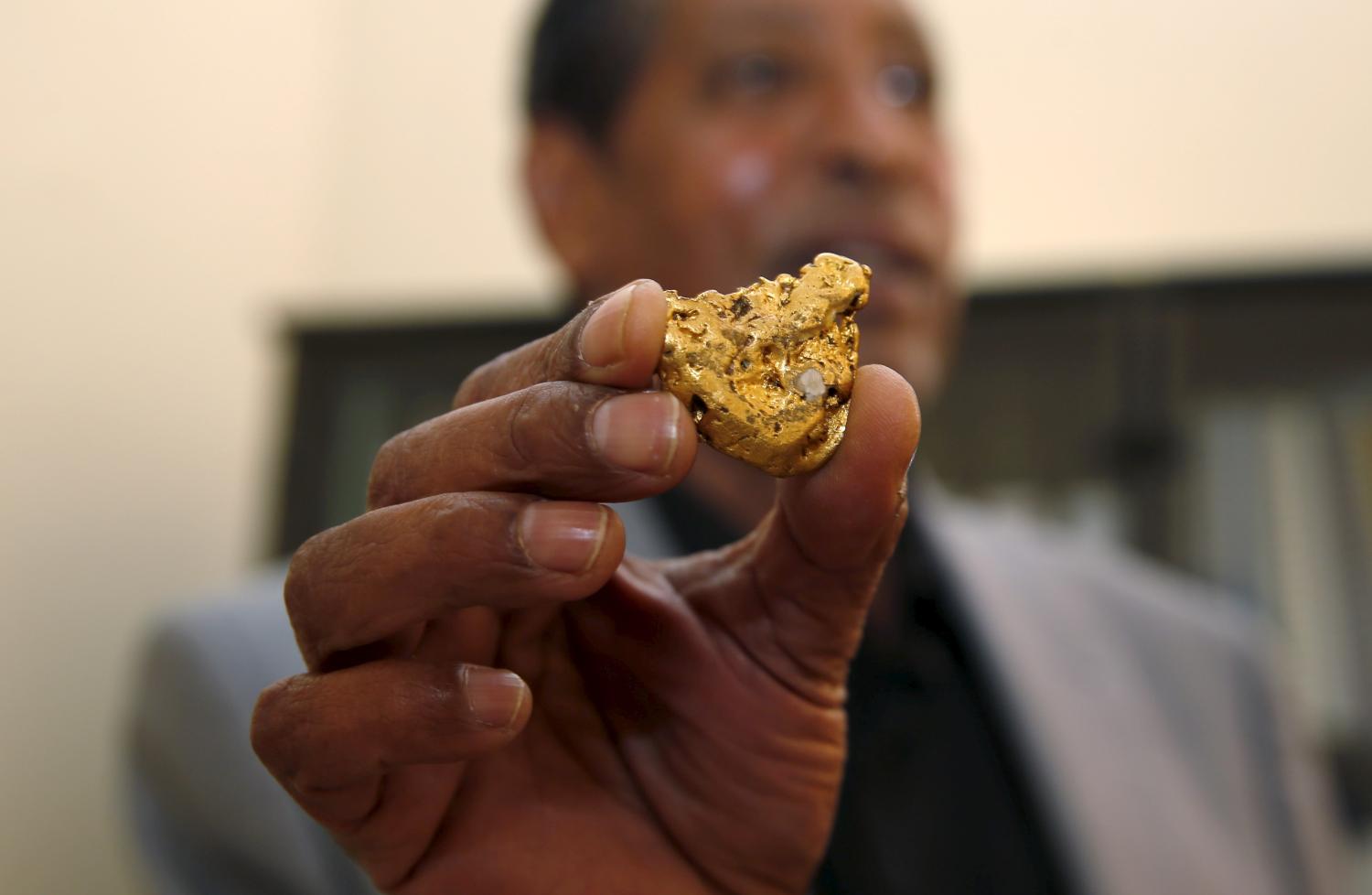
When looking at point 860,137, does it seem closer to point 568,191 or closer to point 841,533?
point 568,191

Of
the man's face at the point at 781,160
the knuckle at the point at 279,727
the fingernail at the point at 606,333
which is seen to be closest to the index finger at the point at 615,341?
the fingernail at the point at 606,333

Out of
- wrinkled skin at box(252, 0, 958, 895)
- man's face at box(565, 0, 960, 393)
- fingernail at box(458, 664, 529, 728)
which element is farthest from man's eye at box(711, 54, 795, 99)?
fingernail at box(458, 664, 529, 728)

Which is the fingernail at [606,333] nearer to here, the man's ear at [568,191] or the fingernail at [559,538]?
the fingernail at [559,538]

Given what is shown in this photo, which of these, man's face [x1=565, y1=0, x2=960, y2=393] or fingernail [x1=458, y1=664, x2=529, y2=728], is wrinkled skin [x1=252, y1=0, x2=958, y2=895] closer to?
fingernail [x1=458, y1=664, x2=529, y2=728]

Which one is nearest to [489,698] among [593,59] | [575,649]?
[575,649]

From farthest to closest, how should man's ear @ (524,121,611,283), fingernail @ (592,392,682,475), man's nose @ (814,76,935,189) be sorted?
Answer: 1. man's ear @ (524,121,611,283)
2. man's nose @ (814,76,935,189)
3. fingernail @ (592,392,682,475)

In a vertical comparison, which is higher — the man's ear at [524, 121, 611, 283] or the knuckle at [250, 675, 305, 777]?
the man's ear at [524, 121, 611, 283]
